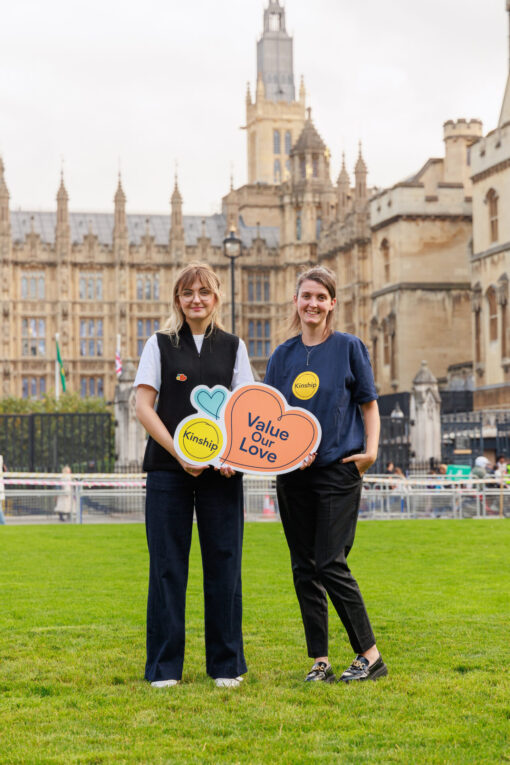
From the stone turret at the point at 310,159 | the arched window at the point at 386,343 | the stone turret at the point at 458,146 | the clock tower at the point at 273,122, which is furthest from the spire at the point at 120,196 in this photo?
the clock tower at the point at 273,122

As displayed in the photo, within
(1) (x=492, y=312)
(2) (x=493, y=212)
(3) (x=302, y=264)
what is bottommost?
(1) (x=492, y=312)

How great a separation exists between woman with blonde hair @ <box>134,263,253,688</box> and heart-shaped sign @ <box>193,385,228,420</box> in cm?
6

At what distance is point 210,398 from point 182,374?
7.2 inches

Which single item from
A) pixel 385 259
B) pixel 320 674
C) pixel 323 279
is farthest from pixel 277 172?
pixel 320 674

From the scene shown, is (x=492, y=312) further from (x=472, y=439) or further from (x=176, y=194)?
(x=176, y=194)

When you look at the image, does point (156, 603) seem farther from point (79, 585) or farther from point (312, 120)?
point (312, 120)

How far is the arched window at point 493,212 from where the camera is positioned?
36375 mm

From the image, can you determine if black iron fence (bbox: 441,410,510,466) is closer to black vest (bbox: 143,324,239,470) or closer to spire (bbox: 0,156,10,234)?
black vest (bbox: 143,324,239,470)

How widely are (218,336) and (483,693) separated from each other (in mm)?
2027

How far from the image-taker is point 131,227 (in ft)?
218

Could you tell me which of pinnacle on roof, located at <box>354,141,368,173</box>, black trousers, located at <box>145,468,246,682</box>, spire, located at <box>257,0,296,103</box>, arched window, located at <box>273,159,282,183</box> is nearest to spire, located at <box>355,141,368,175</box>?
pinnacle on roof, located at <box>354,141,368,173</box>

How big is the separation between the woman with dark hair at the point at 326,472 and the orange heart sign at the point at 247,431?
107 mm

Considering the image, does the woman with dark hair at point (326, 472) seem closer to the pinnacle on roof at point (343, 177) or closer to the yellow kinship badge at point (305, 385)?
the yellow kinship badge at point (305, 385)

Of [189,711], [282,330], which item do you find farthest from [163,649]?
[282,330]
